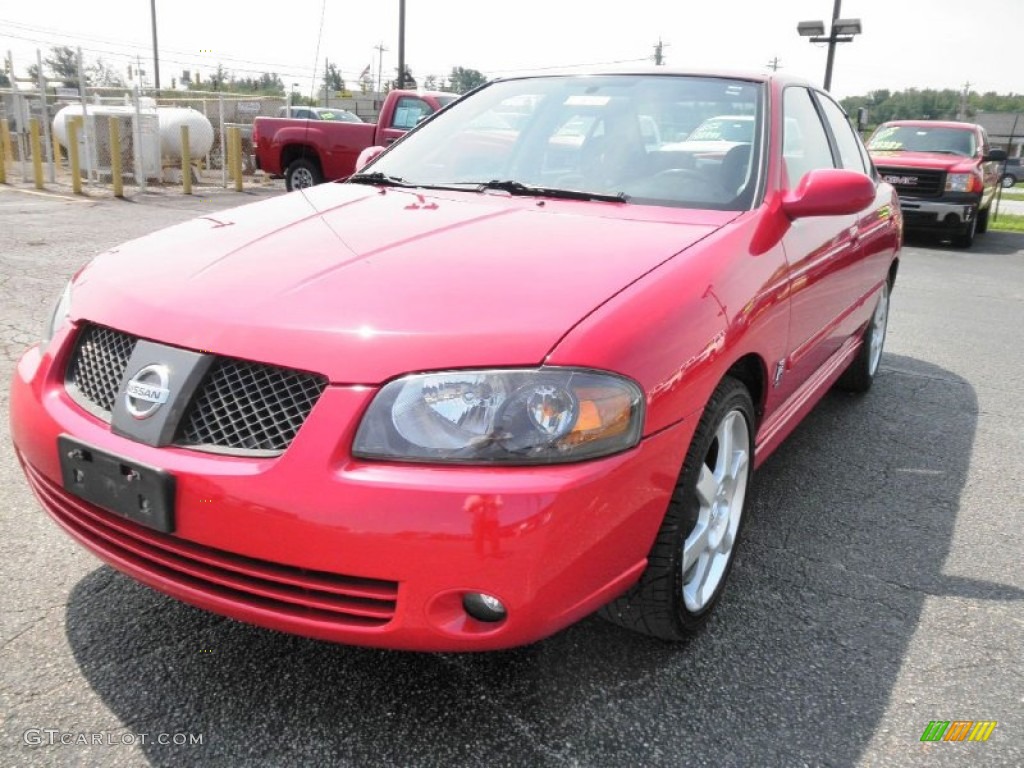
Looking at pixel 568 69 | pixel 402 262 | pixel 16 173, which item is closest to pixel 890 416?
pixel 568 69

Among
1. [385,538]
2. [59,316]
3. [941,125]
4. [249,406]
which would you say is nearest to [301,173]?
[941,125]

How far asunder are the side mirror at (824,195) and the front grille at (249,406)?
1696 mm

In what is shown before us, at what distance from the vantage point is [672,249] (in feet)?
7.21

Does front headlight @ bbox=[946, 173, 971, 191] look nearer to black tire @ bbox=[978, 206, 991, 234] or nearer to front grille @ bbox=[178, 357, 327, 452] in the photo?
black tire @ bbox=[978, 206, 991, 234]

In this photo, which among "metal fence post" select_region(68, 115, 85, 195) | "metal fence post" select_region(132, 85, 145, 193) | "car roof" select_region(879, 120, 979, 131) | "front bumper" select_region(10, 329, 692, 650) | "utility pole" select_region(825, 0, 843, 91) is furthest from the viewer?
"utility pole" select_region(825, 0, 843, 91)

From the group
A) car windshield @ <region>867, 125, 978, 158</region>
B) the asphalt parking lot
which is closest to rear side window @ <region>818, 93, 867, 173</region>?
the asphalt parking lot

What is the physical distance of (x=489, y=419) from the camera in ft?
5.50

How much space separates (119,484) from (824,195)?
217 centimetres

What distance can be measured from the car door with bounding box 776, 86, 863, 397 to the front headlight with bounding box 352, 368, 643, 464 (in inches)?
49.6

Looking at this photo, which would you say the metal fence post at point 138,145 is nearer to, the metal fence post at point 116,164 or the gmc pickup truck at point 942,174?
the metal fence post at point 116,164

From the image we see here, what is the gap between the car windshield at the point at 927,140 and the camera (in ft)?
41.5

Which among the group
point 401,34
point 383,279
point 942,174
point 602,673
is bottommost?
point 602,673

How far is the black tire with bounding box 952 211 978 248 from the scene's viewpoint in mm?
11874

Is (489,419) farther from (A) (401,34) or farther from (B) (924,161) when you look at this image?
(A) (401,34)
